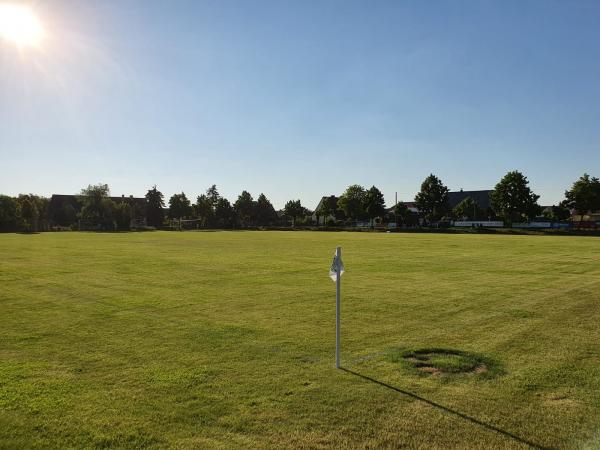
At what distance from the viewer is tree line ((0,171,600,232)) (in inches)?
3848

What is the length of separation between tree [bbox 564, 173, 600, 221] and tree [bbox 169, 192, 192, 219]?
355 feet

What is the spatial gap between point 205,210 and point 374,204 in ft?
177

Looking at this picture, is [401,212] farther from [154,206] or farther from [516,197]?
[154,206]

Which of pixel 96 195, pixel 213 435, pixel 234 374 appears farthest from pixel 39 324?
pixel 96 195

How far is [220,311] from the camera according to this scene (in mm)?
12328

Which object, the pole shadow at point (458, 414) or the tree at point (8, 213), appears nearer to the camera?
the pole shadow at point (458, 414)

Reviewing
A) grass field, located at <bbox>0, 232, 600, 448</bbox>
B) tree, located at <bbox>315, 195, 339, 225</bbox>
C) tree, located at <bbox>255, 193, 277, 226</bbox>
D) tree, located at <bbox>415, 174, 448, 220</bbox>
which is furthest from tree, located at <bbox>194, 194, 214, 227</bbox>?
grass field, located at <bbox>0, 232, 600, 448</bbox>

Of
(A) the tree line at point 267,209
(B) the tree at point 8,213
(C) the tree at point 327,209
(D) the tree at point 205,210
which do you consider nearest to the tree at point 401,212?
(A) the tree line at point 267,209

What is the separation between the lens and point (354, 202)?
12712cm

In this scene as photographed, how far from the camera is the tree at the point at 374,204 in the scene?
120 meters

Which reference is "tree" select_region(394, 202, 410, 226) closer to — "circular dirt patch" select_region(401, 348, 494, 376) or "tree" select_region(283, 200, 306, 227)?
"tree" select_region(283, 200, 306, 227)

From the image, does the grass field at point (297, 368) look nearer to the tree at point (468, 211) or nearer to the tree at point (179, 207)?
the tree at point (468, 211)

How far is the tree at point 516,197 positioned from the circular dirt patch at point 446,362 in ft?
330

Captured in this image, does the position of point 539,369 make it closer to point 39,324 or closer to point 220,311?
point 220,311
